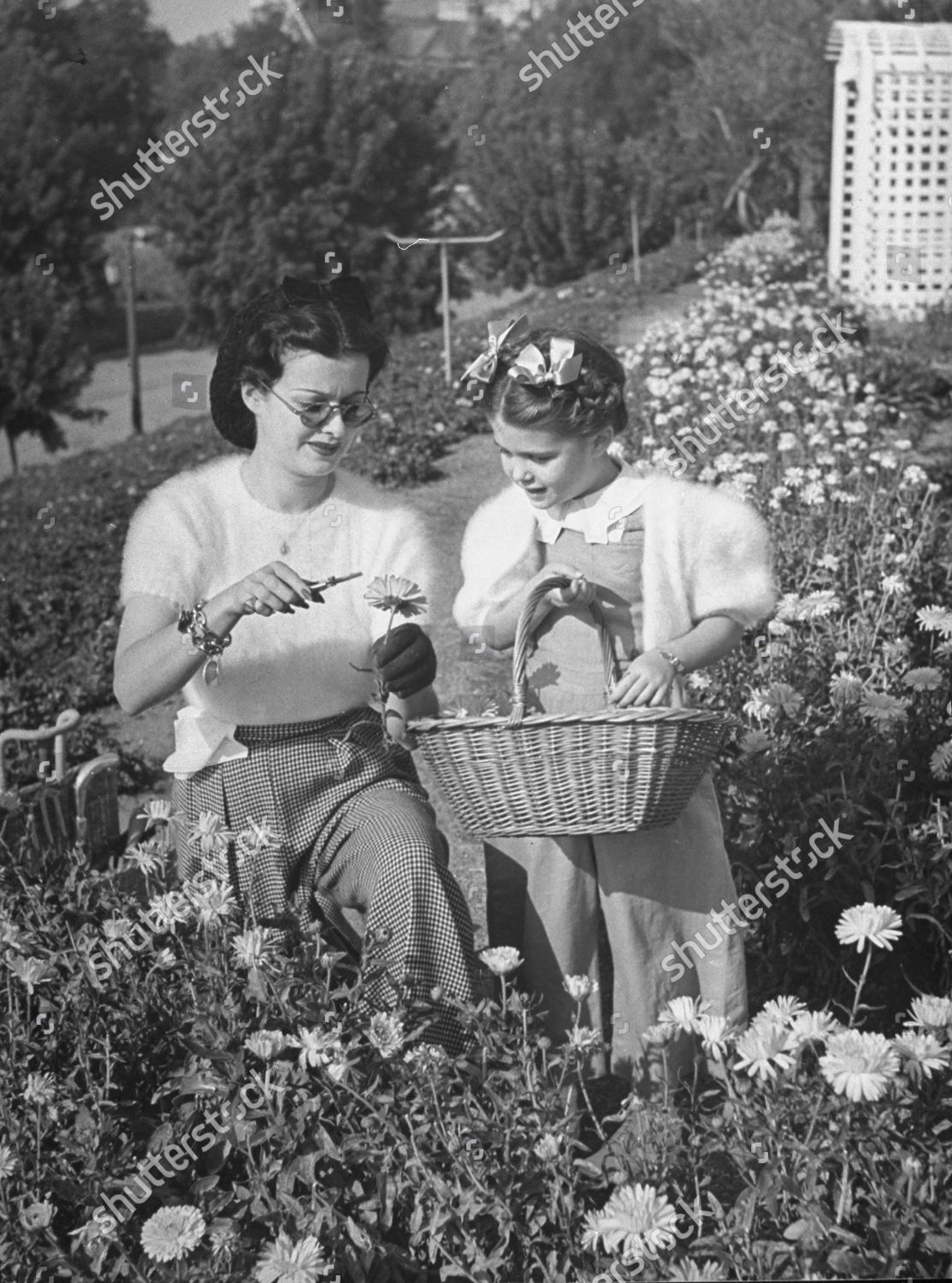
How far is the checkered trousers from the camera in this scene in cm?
213

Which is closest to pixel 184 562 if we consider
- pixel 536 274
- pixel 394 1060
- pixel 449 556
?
pixel 394 1060

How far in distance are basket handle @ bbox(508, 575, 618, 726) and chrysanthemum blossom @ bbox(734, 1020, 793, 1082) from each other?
0.54 meters

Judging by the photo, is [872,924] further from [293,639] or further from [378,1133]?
[293,639]

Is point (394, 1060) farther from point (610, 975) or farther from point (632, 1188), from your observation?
point (610, 975)

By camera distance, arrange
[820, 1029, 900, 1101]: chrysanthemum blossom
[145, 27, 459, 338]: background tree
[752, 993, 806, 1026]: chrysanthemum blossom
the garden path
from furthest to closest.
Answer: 1. [145, 27, 459, 338]: background tree
2. the garden path
3. [752, 993, 806, 1026]: chrysanthemum blossom
4. [820, 1029, 900, 1101]: chrysanthemum blossom

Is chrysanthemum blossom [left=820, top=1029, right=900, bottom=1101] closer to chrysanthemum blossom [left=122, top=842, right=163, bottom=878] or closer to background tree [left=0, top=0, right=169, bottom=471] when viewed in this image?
chrysanthemum blossom [left=122, top=842, right=163, bottom=878]

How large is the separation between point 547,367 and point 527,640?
1.23 feet

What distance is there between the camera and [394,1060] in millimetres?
1845

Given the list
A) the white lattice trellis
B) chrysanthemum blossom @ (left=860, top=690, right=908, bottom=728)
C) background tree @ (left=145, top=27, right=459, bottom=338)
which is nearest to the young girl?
chrysanthemum blossom @ (left=860, top=690, right=908, bottom=728)

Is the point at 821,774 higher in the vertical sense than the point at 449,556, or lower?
higher

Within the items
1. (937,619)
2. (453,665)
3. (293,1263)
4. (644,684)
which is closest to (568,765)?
(644,684)

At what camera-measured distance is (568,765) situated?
1.98m

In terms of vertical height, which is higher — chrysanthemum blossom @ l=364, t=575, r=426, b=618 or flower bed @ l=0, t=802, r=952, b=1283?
chrysanthemum blossom @ l=364, t=575, r=426, b=618

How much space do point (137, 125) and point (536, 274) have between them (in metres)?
8.54
